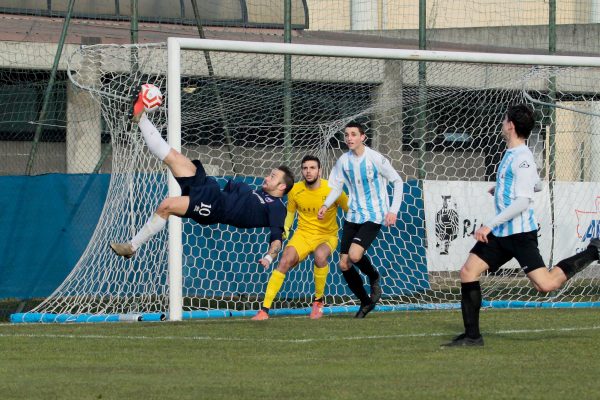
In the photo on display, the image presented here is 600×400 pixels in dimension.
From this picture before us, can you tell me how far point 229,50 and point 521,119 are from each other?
536 cm

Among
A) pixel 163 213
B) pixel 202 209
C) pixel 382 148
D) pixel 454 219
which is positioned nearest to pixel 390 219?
pixel 202 209

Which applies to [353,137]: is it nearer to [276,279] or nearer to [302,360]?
[276,279]

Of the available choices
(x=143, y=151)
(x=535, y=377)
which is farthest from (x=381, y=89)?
(x=535, y=377)

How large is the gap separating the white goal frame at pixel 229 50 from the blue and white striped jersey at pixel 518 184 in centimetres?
464

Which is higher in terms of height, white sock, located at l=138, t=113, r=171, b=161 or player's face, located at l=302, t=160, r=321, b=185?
white sock, located at l=138, t=113, r=171, b=161

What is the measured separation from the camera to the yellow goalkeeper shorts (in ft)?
47.6

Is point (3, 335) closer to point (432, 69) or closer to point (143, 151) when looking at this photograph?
point (143, 151)

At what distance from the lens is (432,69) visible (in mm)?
17562

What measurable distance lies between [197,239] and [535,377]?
29.6 ft

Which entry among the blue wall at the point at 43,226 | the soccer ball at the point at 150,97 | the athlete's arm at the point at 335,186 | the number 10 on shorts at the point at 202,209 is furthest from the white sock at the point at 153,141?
the blue wall at the point at 43,226

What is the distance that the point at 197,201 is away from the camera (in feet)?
38.8

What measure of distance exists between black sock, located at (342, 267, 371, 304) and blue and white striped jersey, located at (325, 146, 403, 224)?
0.62 metres

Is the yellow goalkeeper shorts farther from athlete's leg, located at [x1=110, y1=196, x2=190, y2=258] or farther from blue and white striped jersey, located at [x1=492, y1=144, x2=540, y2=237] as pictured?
blue and white striped jersey, located at [x1=492, y1=144, x2=540, y2=237]

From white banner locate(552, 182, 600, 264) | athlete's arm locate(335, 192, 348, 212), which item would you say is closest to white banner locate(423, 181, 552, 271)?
white banner locate(552, 182, 600, 264)
